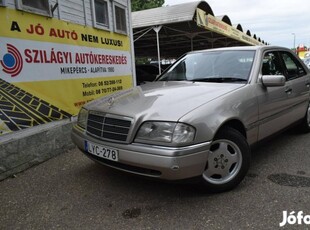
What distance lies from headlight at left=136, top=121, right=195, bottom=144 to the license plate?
312 millimetres

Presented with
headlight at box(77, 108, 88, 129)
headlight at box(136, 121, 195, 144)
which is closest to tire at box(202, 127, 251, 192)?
headlight at box(136, 121, 195, 144)

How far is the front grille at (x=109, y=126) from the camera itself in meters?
2.87

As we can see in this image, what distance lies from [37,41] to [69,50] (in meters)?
0.72

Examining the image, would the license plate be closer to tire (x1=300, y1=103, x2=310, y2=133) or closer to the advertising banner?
Answer: the advertising banner

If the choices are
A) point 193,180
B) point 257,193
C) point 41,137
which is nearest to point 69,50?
point 41,137

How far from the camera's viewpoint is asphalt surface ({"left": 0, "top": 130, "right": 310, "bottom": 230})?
8.90 ft

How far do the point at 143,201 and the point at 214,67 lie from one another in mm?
2006

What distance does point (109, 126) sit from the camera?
9.86ft

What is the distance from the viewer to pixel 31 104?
4465mm

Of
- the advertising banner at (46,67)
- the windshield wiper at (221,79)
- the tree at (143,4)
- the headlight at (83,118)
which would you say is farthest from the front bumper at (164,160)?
the tree at (143,4)

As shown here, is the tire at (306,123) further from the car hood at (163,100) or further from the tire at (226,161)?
the tire at (226,161)

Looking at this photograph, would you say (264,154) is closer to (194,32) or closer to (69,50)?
(69,50)

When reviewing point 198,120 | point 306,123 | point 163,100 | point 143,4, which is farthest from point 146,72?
point 143,4

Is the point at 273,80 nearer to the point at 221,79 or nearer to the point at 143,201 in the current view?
the point at 221,79
